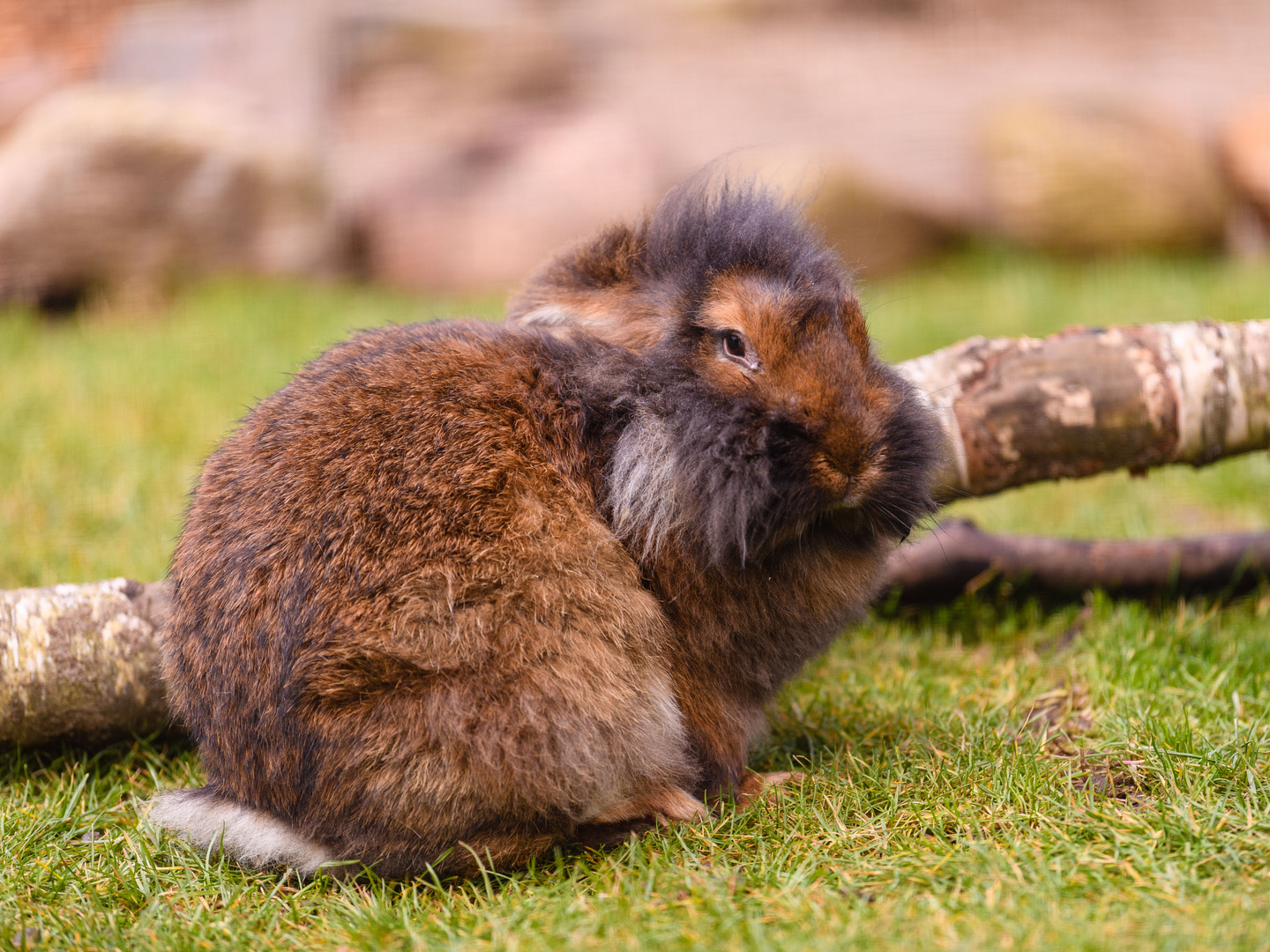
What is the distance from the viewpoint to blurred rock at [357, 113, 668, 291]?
8.84 metres

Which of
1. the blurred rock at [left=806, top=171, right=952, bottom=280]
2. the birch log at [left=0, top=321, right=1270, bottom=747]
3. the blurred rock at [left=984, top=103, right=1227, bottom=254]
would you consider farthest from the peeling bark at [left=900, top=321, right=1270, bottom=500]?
the blurred rock at [left=984, top=103, right=1227, bottom=254]

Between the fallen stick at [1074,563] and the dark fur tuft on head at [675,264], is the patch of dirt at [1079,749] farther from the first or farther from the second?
the dark fur tuft on head at [675,264]

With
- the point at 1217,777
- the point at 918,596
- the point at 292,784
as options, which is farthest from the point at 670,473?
the point at 918,596

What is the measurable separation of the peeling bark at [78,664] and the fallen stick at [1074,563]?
8.02 feet

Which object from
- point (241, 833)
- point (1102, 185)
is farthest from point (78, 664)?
point (1102, 185)

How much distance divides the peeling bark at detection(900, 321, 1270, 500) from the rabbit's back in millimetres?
1424

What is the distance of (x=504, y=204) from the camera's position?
897 cm

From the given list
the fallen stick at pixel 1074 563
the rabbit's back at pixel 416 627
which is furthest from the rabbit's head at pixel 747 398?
the fallen stick at pixel 1074 563

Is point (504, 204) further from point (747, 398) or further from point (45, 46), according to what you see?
point (747, 398)

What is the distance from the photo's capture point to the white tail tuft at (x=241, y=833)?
8.65 feet

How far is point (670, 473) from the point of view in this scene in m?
2.70

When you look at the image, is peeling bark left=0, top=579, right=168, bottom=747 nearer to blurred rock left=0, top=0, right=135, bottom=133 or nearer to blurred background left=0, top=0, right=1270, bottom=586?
blurred background left=0, top=0, right=1270, bottom=586

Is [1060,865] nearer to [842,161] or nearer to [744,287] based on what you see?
[744,287]

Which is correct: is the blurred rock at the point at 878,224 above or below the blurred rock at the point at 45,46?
below
